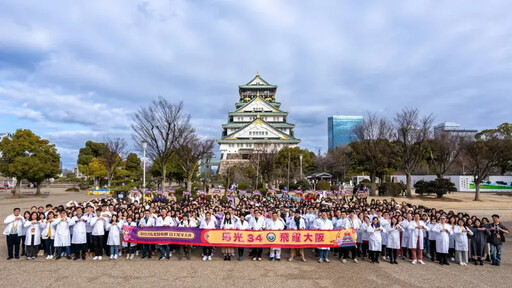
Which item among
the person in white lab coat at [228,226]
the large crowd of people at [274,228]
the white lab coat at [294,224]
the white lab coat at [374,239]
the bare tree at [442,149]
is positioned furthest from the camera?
the bare tree at [442,149]

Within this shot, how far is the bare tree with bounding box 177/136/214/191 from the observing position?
32.4 metres

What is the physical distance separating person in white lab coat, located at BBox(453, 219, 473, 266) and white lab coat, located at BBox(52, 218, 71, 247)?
11.5 m

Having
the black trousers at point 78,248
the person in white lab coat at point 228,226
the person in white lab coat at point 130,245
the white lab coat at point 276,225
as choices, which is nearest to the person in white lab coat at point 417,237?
the white lab coat at point 276,225

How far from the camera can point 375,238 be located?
9.48 metres

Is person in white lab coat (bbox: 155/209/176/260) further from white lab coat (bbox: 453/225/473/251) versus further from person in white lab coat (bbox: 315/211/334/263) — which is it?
white lab coat (bbox: 453/225/473/251)

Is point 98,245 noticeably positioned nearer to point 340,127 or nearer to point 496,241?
point 496,241

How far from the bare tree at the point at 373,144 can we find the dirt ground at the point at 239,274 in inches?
911

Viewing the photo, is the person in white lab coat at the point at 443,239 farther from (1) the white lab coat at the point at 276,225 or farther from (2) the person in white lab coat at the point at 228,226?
(2) the person in white lab coat at the point at 228,226

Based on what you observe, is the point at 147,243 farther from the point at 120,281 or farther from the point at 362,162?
the point at 362,162

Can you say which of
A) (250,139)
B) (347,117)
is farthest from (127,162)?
(347,117)

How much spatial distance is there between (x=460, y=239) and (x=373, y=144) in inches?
972

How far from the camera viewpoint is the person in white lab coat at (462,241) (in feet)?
30.7

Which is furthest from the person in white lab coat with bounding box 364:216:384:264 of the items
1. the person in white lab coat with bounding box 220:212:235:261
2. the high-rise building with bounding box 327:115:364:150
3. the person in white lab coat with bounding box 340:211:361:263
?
the high-rise building with bounding box 327:115:364:150

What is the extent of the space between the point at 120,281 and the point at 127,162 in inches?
1926
